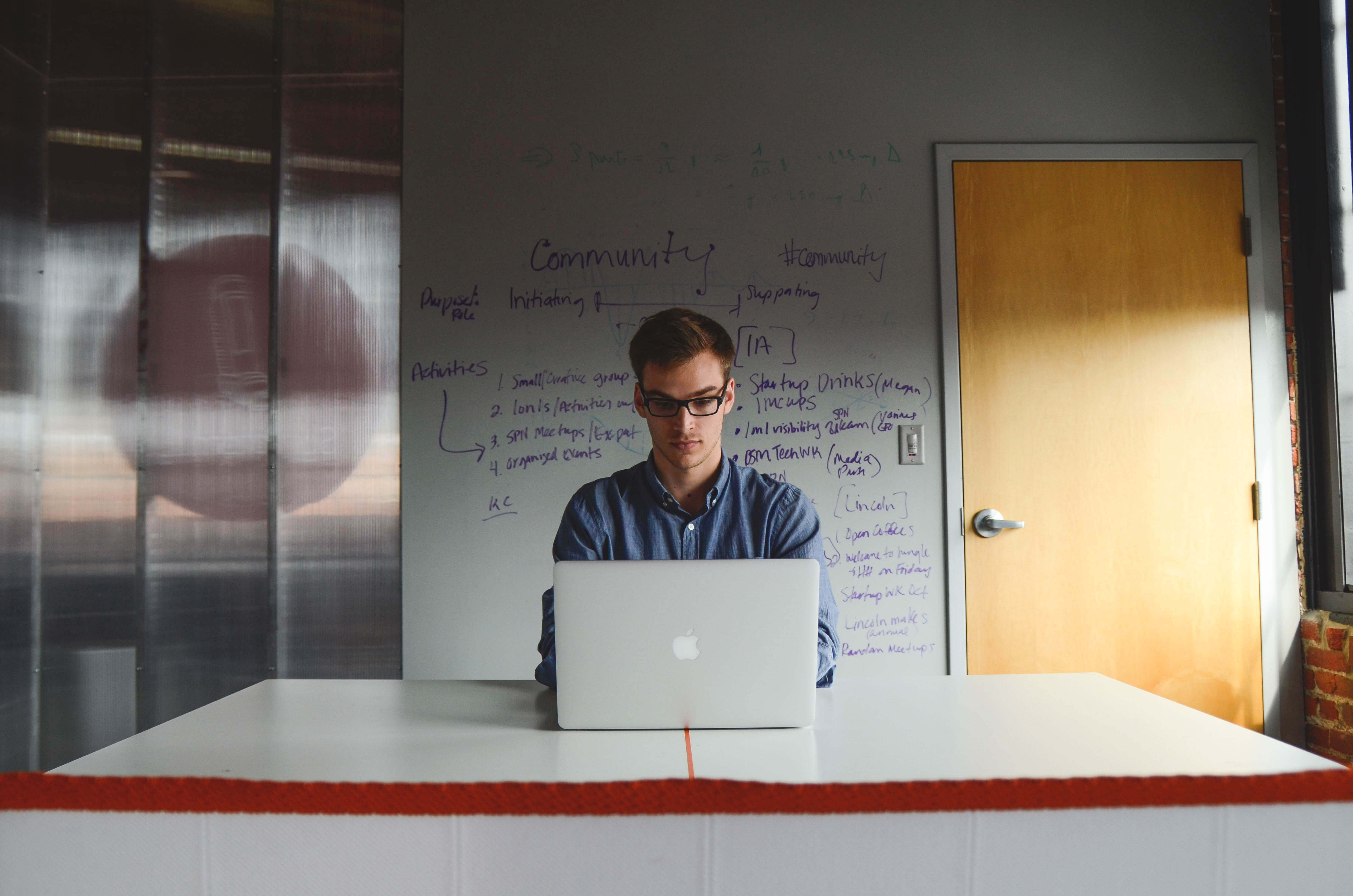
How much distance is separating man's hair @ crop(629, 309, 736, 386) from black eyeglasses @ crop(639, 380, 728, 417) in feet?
0.13

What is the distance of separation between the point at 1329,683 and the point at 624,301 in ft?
7.59

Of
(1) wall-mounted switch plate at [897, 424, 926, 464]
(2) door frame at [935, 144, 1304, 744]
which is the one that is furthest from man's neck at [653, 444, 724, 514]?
(2) door frame at [935, 144, 1304, 744]

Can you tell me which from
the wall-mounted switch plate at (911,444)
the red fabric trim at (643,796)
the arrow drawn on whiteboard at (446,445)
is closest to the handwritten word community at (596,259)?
the arrow drawn on whiteboard at (446,445)

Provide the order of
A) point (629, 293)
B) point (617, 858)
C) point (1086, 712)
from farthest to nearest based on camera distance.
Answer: point (629, 293)
point (1086, 712)
point (617, 858)

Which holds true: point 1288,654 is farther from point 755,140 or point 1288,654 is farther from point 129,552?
point 129,552

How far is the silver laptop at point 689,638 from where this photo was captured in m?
1.07

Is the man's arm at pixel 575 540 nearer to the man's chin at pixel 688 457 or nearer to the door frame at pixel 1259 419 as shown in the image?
the man's chin at pixel 688 457

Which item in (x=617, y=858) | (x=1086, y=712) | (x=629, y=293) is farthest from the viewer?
(x=629, y=293)

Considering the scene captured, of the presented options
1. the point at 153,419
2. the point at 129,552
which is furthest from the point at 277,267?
the point at 129,552

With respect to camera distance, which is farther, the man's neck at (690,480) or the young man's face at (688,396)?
the man's neck at (690,480)

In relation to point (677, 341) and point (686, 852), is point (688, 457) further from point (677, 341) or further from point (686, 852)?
point (686, 852)

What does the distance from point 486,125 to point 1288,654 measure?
2.87 meters

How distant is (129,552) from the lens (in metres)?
2.60

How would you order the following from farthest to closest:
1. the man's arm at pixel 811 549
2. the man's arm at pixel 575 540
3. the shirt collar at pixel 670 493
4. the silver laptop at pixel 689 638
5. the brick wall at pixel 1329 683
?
1. the brick wall at pixel 1329 683
2. the shirt collar at pixel 670 493
3. the man's arm at pixel 575 540
4. the man's arm at pixel 811 549
5. the silver laptop at pixel 689 638
